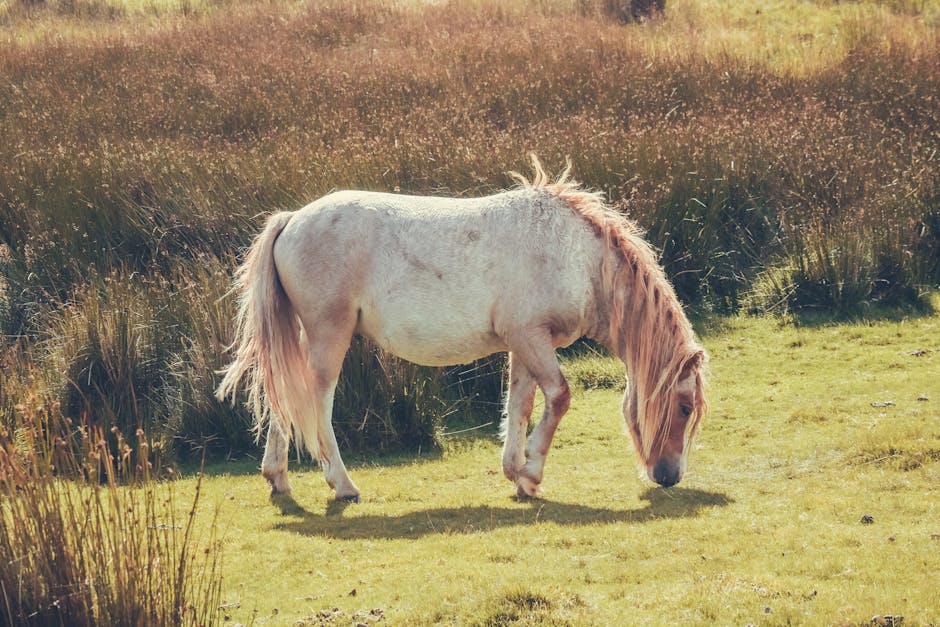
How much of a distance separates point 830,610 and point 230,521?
3.27 metres

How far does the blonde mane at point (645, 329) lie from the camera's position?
20.3ft

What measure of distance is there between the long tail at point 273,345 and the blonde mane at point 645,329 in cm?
179

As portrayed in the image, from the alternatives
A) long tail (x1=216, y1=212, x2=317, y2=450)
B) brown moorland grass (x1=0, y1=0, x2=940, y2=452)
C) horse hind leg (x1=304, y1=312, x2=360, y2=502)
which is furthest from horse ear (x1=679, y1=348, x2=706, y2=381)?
brown moorland grass (x1=0, y1=0, x2=940, y2=452)

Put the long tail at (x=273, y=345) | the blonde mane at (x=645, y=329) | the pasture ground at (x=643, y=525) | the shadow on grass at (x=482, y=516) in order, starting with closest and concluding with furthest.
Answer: the pasture ground at (x=643, y=525) < the shadow on grass at (x=482, y=516) < the blonde mane at (x=645, y=329) < the long tail at (x=273, y=345)

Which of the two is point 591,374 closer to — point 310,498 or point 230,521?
point 310,498

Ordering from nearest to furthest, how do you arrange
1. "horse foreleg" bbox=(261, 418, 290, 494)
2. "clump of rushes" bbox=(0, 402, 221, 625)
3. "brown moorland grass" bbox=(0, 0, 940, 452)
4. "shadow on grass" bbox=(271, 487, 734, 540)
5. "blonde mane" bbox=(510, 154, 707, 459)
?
"clump of rushes" bbox=(0, 402, 221, 625)
"shadow on grass" bbox=(271, 487, 734, 540)
"blonde mane" bbox=(510, 154, 707, 459)
"horse foreleg" bbox=(261, 418, 290, 494)
"brown moorland grass" bbox=(0, 0, 940, 452)

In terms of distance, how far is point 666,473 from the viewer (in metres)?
6.22

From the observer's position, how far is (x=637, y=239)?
644 centimetres

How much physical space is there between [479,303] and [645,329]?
3.10 feet

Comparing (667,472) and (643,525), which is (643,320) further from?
(643,525)

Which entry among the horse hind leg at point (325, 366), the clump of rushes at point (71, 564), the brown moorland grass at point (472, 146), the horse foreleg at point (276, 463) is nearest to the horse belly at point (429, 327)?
the horse hind leg at point (325, 366)

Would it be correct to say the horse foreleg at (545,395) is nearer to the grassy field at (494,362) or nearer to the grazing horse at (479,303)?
the grazing horse at (479,303)

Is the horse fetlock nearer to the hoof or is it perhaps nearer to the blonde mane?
the hoof

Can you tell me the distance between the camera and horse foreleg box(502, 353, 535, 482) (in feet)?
21.5
